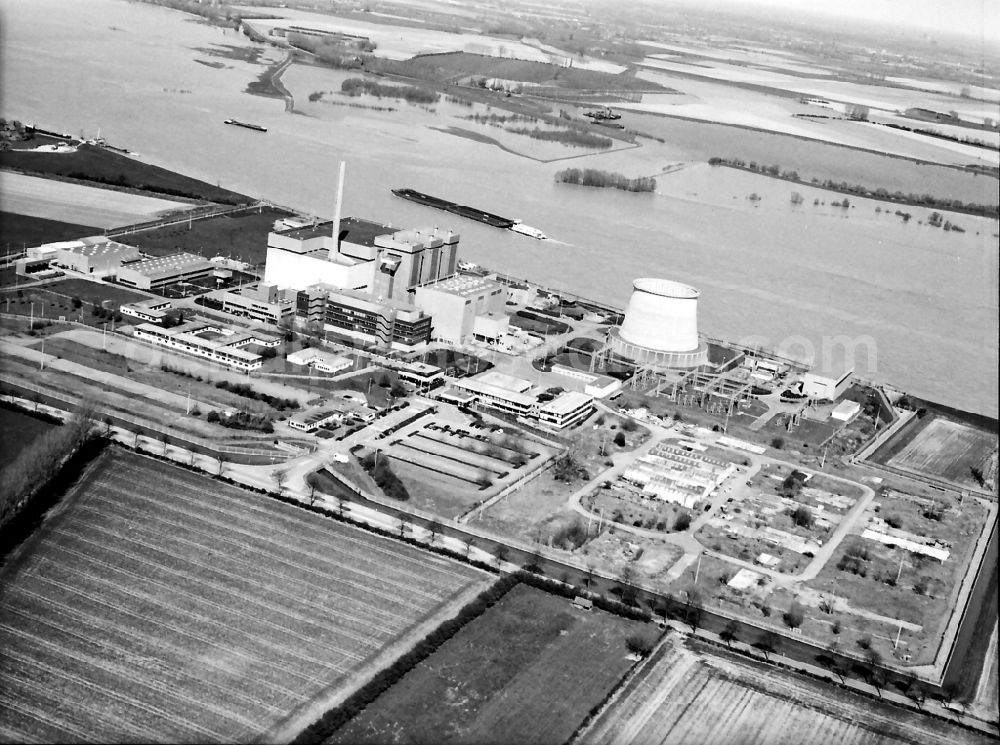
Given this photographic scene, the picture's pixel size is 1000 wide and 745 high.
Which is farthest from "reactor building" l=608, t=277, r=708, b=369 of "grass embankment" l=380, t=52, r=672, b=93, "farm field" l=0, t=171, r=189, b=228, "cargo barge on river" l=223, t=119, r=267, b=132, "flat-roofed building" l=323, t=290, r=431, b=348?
"grass embankment" l=380, t=52, r=672, b=93

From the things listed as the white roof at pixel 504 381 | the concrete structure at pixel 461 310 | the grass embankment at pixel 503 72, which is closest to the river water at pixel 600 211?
the grass embankment at pixel 503 72

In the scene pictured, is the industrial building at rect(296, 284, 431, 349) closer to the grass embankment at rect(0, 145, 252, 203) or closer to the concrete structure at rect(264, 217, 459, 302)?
the concrete structure at rect(264, 217, 459, 302)

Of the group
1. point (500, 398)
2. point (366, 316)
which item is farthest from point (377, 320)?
point (500, 398)

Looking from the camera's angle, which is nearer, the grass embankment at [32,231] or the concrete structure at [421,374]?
the concrete structure at [421,374]

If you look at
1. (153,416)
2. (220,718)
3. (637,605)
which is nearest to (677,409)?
(637,605)

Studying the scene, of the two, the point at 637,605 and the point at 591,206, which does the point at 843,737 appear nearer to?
the point at 637,605

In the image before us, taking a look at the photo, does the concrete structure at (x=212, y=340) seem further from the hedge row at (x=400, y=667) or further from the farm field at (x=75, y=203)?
the hedge row at (x=400, y=667)

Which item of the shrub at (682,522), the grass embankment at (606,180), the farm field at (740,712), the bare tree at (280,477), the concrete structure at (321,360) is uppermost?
the grass embankment at (606,180)

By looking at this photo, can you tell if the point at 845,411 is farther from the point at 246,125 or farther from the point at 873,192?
the point at 246,125
